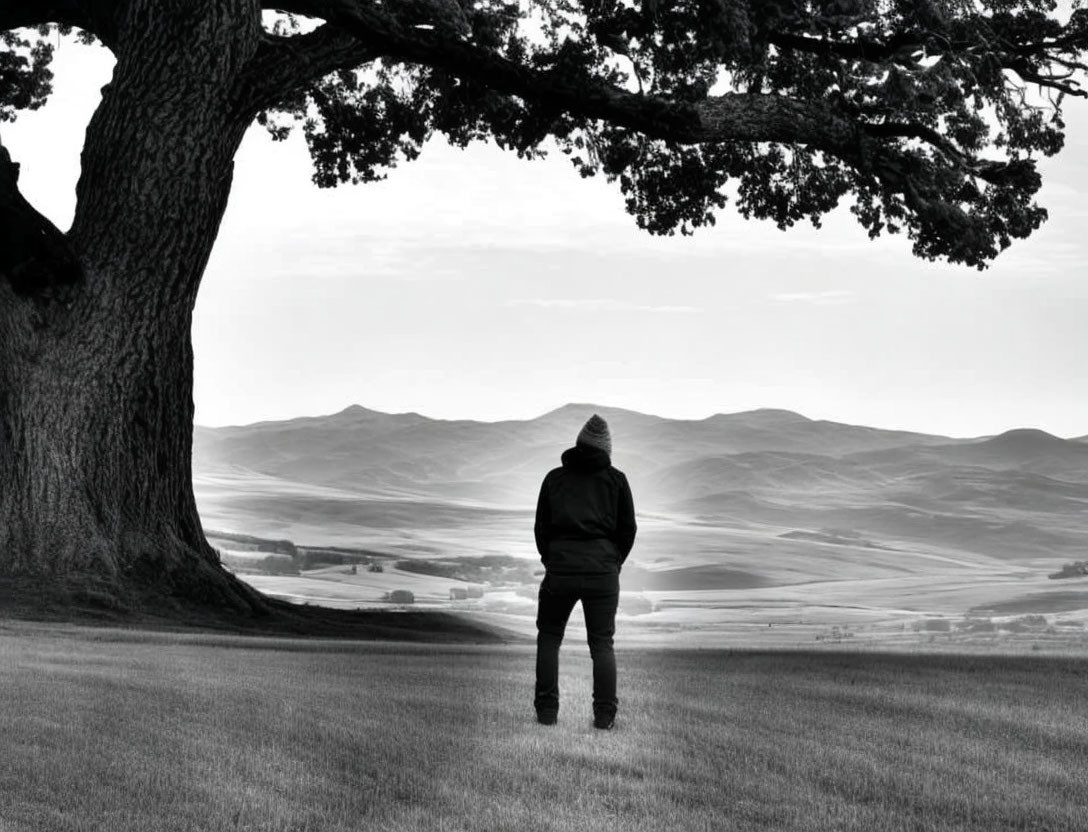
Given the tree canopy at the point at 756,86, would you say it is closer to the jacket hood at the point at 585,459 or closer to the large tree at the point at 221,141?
the large tree at the point at 221,141

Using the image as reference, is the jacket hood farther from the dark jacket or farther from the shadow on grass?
the shadow on grass

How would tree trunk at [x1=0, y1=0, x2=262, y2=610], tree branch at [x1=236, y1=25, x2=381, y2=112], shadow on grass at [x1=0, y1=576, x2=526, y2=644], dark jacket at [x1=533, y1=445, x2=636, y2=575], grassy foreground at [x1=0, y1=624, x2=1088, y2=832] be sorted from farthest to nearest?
1. tree branch at [x1=236, y1=25, x2=381, y2=112]
2. tree trunk at [x1=0, y1=0, x2=262, y2=610]
3. shadow on grass at [x1=0, y1=576, x2=526, y2=644]
4. dark jacket at [x1=533, y1=445, x2=636, y2=575]
5. grassy foreground at [x1=0, y1=624, x2=1088, y2=832]

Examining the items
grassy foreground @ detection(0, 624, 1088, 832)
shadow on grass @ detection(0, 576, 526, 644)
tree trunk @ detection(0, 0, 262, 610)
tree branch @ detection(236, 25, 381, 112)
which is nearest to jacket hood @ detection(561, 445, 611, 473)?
grassy foreground @ detection(0, 624, 1088, 832)

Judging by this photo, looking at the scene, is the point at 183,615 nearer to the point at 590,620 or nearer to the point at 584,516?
the point at 590,620

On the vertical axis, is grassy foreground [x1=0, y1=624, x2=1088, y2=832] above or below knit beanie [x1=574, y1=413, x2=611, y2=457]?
below

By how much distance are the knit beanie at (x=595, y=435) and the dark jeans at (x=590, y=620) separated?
3.10 ft

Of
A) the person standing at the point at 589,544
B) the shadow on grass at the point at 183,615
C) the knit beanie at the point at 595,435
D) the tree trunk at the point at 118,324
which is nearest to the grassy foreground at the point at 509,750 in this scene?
the person standing at the point at 589,544

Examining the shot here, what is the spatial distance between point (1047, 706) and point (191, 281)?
580 inches

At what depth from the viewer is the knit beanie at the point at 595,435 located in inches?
381

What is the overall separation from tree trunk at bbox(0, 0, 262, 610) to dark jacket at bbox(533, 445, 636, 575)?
1254 cm

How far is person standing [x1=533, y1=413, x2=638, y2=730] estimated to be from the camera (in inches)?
380

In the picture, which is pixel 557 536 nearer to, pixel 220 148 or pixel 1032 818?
pixel 1032 818

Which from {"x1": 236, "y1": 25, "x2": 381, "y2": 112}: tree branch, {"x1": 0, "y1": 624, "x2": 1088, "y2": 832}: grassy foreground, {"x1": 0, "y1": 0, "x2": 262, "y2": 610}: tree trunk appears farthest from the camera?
{"x1": 236, "y1": 25, "x2": 381, "y2": 112}: tree branch

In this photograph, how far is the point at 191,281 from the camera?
70.5 feet
